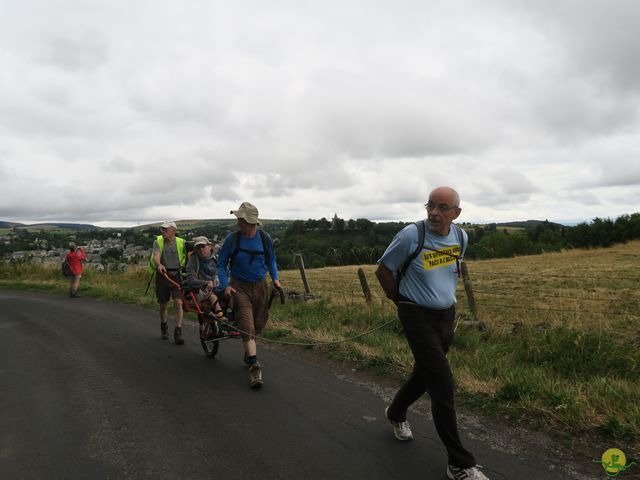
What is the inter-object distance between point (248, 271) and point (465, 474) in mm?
3327

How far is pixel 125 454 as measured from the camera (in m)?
3.38

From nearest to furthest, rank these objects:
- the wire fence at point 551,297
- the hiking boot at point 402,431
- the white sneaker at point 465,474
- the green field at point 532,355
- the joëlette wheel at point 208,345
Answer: the white sneaker at point 465,474, the hiking boot at point 402,431, the green field at point 532,355, the joëlette wheel at point 208,345, the wire fence at point 551,297

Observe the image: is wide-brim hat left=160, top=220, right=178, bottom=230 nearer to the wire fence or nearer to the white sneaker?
the wire fence

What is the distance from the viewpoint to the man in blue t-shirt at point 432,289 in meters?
3.02

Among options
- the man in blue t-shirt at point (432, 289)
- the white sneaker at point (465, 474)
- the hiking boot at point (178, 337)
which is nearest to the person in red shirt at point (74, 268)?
the hiking boot at point (178, 337)

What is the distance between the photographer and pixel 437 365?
3027 mm

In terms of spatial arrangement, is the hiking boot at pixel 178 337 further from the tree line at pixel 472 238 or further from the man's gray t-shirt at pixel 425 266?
the tree line at pixel 472 238

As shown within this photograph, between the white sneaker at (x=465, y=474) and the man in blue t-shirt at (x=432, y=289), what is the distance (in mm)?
27

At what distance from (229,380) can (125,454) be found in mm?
1793

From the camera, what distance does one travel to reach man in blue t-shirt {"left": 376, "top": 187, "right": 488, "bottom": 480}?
3.02 m

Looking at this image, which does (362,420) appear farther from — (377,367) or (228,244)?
(228,244)

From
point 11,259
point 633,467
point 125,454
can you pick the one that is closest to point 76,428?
point 125,454

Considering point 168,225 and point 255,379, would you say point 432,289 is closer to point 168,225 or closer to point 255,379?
point 255,379

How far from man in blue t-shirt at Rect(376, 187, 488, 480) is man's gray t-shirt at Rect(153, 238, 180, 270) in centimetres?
516
